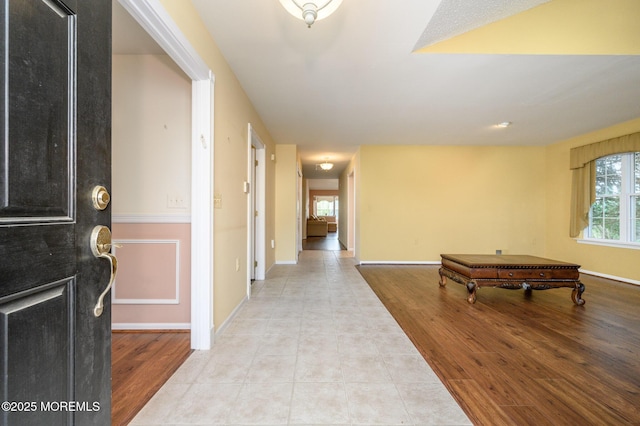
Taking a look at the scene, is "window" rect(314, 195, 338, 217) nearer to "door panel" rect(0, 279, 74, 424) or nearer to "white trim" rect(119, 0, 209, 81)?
"white trim" rect(119, 0, 209, 81)

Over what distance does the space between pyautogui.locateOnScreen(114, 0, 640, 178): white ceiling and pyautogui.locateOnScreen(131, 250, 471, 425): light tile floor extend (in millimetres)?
2448

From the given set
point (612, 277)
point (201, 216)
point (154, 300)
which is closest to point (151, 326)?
point (154, 300)

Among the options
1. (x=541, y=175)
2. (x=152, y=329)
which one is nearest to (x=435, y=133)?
A: (x=541, y=175)

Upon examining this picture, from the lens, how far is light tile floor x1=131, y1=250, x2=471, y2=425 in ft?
4.56

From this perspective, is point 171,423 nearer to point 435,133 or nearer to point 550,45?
point 550,45

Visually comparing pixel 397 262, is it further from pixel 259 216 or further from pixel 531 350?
pixel 531 350

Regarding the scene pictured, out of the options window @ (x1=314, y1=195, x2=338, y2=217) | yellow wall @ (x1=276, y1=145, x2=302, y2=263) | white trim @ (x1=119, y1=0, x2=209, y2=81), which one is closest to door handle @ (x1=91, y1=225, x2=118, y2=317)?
white trim @ (x1=119, y1=0, x2=209, y2=81)

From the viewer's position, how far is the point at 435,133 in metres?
4.80

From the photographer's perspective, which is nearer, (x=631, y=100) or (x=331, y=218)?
(x=631, y=100)

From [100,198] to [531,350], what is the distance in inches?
111

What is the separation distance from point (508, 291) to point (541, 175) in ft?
11.0

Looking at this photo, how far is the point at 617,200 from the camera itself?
4.36 meters

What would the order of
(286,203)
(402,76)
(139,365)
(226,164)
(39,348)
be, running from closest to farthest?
1. (39,348)
2. (139,365)
3. (226,164)
4. (402,76)
5. (286,203)

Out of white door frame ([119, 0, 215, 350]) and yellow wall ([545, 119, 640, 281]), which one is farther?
yellow wall ([545, 119, 640, 281])
